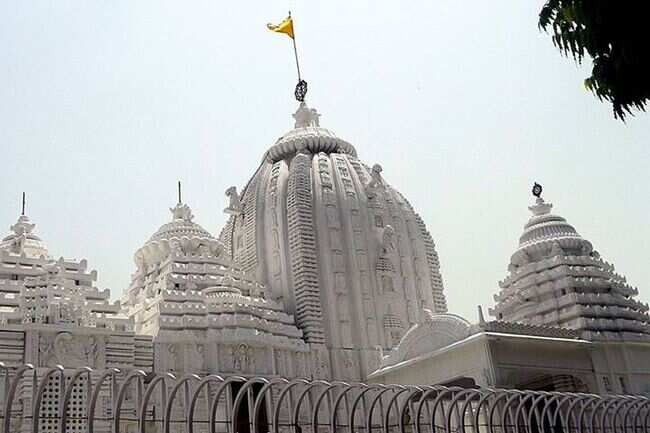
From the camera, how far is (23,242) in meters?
37.6

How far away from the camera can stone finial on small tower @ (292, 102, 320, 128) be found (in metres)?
48.1

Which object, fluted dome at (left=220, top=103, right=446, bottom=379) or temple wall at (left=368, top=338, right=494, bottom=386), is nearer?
temple wall at (left=368, top=338, right=494, bottom=386)

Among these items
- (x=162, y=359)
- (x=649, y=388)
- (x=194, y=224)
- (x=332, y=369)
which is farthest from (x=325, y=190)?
(x=649, y=388)

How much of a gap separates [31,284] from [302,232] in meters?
13.3

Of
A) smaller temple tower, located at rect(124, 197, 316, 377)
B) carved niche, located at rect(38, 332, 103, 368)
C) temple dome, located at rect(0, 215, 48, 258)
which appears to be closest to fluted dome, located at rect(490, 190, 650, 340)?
smaller temple tower, located at rect(124, 197, 316, 377)

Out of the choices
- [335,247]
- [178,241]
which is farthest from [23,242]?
[335,247]

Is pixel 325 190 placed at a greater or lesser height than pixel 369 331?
greater

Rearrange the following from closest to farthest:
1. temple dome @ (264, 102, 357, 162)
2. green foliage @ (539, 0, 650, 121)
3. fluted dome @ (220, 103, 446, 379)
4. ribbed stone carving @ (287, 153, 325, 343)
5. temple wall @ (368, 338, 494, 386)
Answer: green foliage @ (539, 0, 650, 121), temple wall @ (368, 338, 494, 386), ribbed stone carving @ (287, 153, 325, 343), fluted dome @ (220, 103, 446, 379), temple dome @ (264, 102, 357, 162)

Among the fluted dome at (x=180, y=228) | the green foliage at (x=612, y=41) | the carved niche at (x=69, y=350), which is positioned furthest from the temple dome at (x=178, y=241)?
the green foliage at (x=612, y=41)

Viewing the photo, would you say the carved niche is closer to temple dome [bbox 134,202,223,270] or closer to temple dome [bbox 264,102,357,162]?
temple dome [bbox 134,202,223,270]

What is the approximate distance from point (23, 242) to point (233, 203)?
36.5ft

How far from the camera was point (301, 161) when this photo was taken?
140 feet

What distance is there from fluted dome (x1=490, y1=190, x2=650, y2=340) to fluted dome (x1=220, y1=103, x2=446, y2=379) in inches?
201

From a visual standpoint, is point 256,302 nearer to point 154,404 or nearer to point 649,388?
point 154,404
